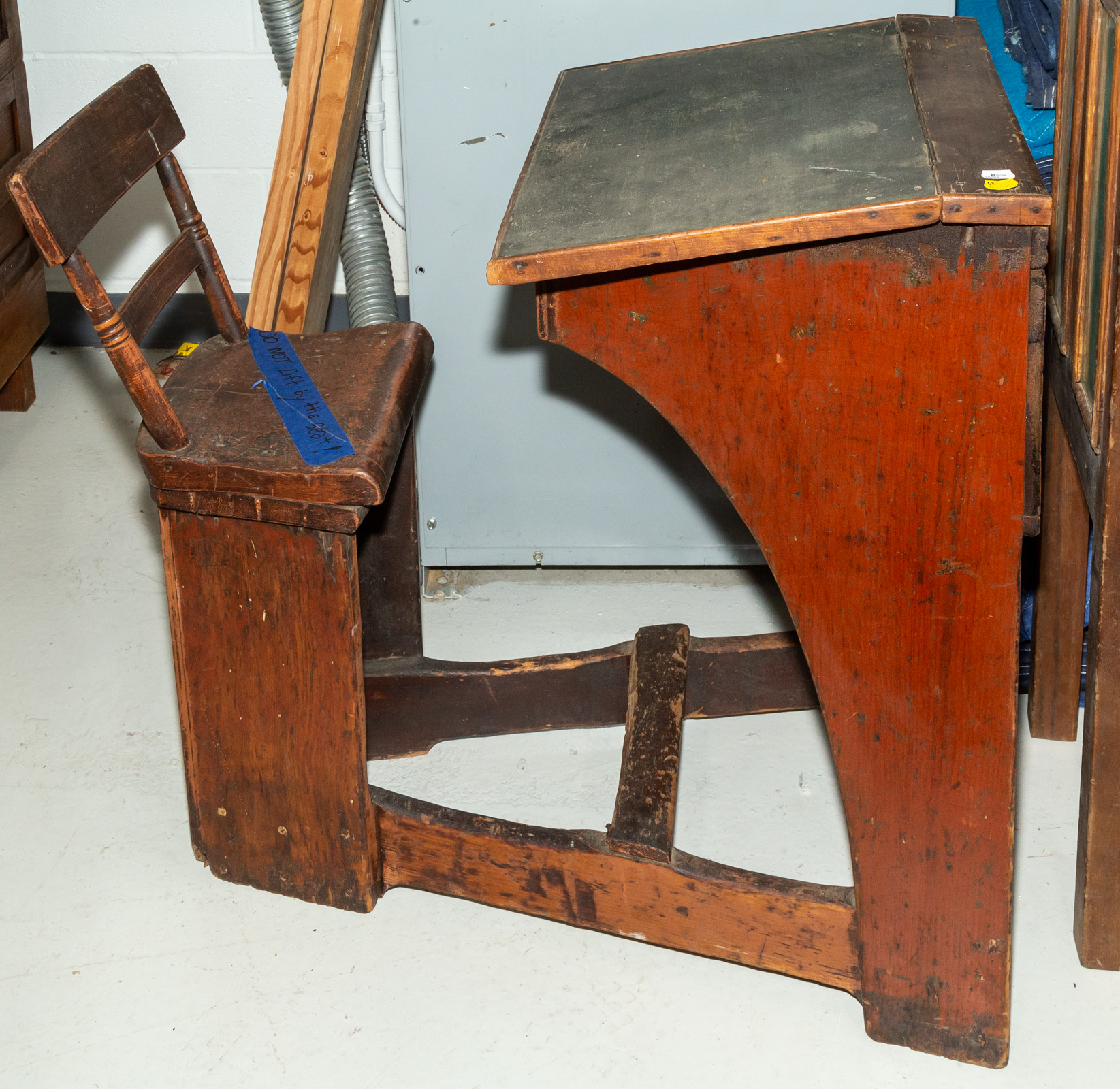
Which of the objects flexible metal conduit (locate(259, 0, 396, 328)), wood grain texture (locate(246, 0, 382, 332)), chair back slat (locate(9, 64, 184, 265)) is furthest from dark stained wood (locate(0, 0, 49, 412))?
chair back slat (locate(9, 64, 184, 265))

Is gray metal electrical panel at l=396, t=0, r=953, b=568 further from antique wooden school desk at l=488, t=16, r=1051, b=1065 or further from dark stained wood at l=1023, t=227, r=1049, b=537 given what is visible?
dark stained wood at l=1023, t=227, r=1049, b=537

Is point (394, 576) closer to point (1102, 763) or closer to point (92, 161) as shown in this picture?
point (92, 161)

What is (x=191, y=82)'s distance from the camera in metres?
3.14

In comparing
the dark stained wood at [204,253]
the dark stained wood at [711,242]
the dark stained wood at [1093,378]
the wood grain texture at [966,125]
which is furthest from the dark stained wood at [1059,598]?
the dark stained wood at [204,253]

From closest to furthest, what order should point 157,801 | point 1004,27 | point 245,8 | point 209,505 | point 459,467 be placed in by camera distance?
point 209,505, point 157,801, point 1004,27, point 459,467, point 245,8

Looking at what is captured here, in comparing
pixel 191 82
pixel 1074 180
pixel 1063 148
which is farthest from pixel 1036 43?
pixel 191 82

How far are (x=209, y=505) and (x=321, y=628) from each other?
0.61 feet

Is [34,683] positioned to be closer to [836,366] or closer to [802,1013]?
[802,1013]

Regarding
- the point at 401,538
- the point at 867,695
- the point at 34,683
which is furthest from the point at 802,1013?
the point at 34,683

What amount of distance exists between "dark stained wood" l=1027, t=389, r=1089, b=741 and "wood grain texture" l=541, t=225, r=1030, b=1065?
1.98 feet

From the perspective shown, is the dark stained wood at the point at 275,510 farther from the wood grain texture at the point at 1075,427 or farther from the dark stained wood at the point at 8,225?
the dark stained wood at the point at 8,225

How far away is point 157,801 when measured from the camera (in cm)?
185

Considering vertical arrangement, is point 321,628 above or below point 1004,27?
below

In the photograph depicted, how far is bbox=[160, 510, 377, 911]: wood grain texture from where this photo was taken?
1.49 metres
